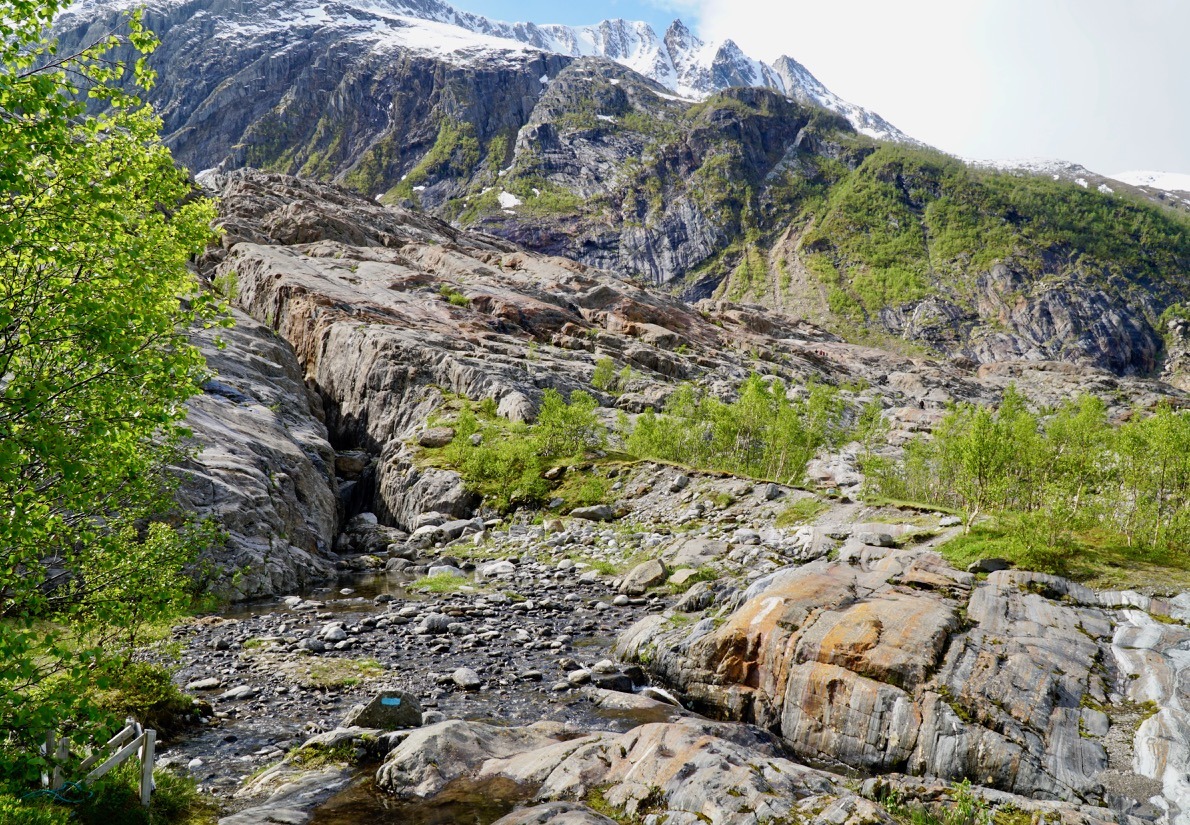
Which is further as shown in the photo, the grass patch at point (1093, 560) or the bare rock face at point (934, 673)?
the grass patch at point (1093, 560)

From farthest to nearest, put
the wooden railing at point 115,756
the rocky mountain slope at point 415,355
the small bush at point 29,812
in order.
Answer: the rocky mountain slope at point 415,355, the wooden railing at point 115,756, the small bush at point 29,812

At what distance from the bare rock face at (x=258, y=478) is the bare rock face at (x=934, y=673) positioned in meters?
17.3

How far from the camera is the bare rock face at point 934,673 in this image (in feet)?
50.2

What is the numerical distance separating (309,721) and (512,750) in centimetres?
675

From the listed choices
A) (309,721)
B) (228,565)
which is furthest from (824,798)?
(228,565)

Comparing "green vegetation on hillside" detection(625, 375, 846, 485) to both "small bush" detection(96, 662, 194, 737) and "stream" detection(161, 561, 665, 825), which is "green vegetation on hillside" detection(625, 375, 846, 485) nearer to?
"stream" detection(161, 561, 665, 825)

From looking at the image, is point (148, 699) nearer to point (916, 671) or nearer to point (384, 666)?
point (384, 666)

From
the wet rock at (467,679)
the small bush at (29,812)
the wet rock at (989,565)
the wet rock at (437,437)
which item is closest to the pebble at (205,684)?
the wet rock at (467,679)

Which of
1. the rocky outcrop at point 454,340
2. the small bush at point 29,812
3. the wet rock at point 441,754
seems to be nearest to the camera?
the small bush at point 29,812

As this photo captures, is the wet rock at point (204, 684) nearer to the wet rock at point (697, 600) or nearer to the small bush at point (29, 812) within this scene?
the small bush at point (29, 812)

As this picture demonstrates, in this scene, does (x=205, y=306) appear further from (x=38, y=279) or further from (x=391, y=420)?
(x=391, y=420)

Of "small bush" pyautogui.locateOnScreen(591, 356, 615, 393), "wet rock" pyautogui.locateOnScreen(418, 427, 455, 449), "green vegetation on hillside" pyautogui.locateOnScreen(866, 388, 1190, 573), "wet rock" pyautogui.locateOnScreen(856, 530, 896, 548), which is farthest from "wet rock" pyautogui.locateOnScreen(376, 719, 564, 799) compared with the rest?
"small bush" pyautogui.locateOnScreen(591, 356, 615, 393)

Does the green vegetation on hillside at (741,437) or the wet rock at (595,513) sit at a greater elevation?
the green vegetation on hillside at (741,437)

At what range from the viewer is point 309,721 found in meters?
17.9
